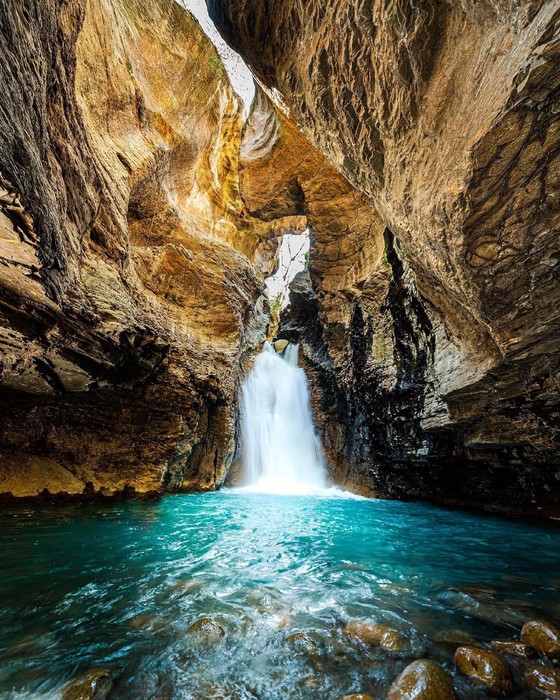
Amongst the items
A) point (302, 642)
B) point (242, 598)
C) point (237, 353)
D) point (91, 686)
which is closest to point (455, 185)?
point (302, 642)

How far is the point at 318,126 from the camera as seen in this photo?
479 cm

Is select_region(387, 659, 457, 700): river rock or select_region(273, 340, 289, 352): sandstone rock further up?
select_region(273, 340, 289, 352): sandstone rock

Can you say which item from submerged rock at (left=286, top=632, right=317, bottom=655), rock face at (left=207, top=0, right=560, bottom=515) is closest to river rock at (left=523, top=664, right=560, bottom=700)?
submerged rock at (left=286, top=632, right=317, bottom=655)

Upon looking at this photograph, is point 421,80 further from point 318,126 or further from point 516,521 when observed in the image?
point 516,521

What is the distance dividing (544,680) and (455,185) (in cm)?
396

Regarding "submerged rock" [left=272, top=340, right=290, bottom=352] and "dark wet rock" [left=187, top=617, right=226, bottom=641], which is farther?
"submerged rock" [left=272, top=340, right=290, bottom=352]

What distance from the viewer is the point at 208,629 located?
2547 millimetres

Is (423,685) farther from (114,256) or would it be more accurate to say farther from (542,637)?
(114,256)

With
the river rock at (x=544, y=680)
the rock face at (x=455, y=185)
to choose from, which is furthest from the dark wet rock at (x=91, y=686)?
the rock face at (x=455, y=185)

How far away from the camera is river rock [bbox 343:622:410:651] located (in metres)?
2.38

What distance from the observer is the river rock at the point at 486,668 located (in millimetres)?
1910

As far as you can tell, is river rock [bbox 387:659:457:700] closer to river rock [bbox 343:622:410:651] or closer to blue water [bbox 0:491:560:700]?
blue water [bbox 0:491:560:700]

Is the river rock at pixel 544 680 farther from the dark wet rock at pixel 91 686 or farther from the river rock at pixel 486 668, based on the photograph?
the dark wet rock at pixel 91 686

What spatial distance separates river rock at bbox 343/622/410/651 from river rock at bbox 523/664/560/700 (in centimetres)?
77
